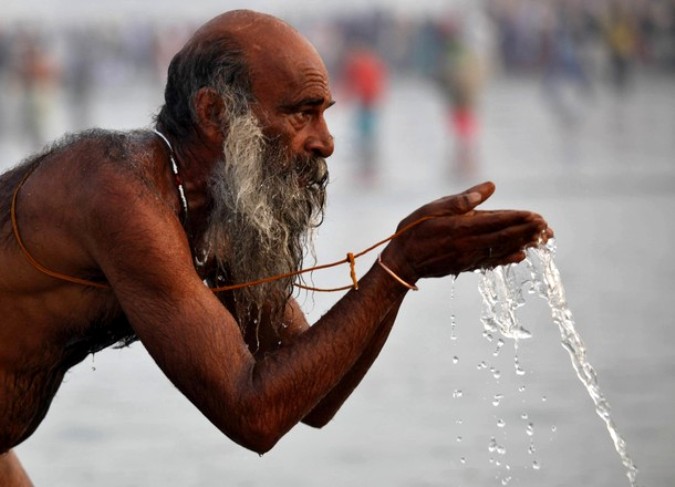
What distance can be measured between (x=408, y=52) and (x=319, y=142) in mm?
34431

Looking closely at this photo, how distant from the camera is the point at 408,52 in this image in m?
37.0

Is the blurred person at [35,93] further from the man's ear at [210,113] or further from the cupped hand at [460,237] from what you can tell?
the cupped hand at [460,237]

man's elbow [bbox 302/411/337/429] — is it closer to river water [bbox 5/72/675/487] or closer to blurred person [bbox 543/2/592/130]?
river water [bbox 5/72/675/487]

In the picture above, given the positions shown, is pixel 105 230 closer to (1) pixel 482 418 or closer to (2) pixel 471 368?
(1) pixel 482 418

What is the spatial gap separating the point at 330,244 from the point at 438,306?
2.39 metres

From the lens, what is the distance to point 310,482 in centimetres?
524

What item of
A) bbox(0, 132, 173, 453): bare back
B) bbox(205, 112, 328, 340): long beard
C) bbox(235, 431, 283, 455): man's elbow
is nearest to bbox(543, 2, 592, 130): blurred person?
bbox(205, 112, 328, 340): long beard

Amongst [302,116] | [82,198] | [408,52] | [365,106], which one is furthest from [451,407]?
[408,52]

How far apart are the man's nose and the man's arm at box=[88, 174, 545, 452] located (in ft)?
0.95

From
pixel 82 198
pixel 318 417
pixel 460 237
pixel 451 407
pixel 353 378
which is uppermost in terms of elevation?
pixel 82 198

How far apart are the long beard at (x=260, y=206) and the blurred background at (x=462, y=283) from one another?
0.42m

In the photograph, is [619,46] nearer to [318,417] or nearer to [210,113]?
[318,417]

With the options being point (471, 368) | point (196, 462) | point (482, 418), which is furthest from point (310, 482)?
point (471, 368)

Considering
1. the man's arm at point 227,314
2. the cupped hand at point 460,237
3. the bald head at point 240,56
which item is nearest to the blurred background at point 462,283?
the bald head at point 240,56
